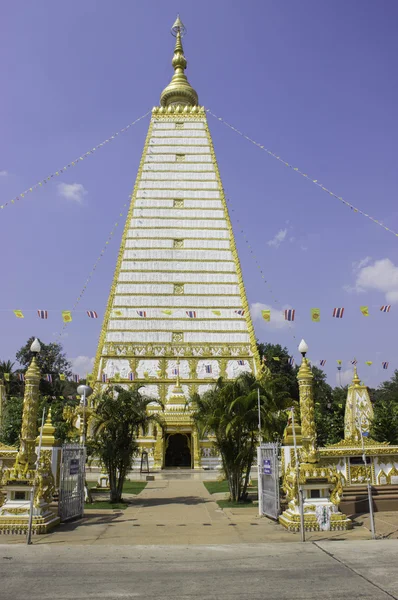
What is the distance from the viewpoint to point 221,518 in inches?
488

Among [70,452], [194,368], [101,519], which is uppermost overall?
[194,368]

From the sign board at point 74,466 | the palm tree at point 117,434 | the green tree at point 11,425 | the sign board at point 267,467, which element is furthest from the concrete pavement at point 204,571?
the green tree at point 11,425

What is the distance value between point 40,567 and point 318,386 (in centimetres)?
5701

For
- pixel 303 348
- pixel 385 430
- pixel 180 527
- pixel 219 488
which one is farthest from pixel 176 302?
pixel 180 527

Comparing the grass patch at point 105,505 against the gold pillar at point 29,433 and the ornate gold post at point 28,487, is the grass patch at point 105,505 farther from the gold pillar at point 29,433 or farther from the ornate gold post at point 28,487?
the gold pillar at point 29,433

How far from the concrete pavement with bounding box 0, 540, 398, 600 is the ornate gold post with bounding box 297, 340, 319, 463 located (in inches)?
92.6

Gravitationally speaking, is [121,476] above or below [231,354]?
below

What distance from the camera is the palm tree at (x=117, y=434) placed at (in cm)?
1554

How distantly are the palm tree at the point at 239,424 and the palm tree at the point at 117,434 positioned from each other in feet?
8.06

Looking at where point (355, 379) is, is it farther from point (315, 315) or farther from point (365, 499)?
point (365, 499)

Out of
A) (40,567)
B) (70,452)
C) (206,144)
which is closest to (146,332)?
(206,144)

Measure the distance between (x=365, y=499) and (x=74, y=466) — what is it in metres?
7.74

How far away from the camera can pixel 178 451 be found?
3341 cm

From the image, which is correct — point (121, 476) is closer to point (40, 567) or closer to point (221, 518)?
point (221, 518)
